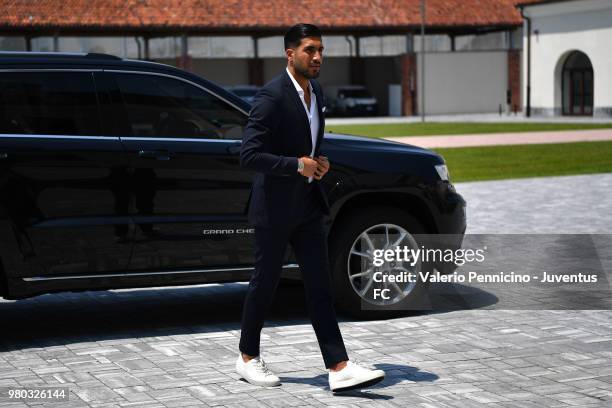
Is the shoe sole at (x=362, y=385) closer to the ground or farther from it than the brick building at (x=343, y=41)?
closer to the ground

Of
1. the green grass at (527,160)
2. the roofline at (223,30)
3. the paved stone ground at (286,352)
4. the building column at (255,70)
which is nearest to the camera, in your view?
the paved stone ground at (286,352)

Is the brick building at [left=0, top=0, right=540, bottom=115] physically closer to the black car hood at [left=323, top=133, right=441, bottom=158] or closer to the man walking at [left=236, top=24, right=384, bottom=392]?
the black car hood at [left=323, top=133, right=441, bottom=158]

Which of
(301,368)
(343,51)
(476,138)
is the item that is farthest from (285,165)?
(343,51)

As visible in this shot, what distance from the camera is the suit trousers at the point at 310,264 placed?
6098 millimetres

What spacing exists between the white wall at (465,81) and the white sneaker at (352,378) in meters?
55.7

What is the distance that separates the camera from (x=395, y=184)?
804 centimetres

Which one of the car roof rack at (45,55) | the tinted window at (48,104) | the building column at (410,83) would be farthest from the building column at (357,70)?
the tinted window at (48,104)

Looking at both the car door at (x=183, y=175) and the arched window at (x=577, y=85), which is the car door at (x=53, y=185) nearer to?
the car door at (x=183, y=175)

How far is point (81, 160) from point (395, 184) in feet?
7.03

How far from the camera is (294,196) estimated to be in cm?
607

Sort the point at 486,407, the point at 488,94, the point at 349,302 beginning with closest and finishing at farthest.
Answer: the point at 486,407
the point at 349,302
the point at 488,94

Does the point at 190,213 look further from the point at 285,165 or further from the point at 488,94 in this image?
the point at 488,94

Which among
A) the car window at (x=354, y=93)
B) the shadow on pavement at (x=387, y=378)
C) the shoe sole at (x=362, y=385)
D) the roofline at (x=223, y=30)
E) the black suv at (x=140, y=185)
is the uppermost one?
the roofline at (x=223, y=30)

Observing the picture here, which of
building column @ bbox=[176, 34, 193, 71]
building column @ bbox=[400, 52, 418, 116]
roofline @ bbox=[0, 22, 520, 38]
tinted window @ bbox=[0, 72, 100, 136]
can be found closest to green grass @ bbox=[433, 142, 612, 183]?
tinted window @ bbox=[0, 72, 100, 136]
